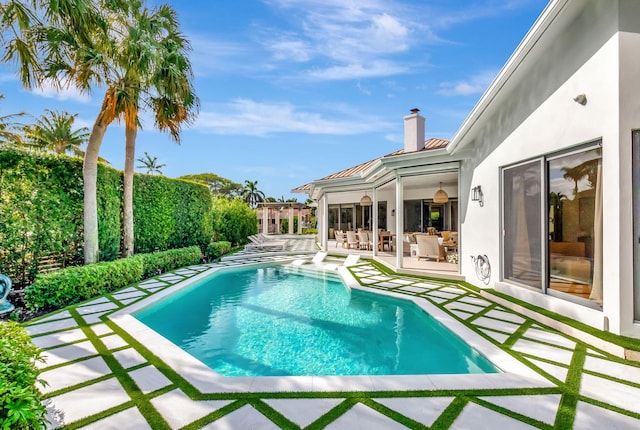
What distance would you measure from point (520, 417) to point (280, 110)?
49.6 feet

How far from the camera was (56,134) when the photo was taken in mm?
20312

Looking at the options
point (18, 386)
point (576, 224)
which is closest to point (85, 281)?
point (18, 386)

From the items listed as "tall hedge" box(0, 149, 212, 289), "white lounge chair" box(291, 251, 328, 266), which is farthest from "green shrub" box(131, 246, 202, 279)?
"white lounge chair" box(291, 251, 328, 266)

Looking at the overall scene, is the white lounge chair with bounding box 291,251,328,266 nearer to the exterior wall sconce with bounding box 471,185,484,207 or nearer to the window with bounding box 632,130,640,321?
the exterior wall sconce with bounding box 471,185,484,207

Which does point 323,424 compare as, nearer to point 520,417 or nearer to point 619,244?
point 520,417

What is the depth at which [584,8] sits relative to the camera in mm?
4285

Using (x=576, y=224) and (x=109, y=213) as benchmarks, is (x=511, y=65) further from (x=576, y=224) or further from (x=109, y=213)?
(x=109, y=213)

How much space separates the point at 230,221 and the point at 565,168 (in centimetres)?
1604

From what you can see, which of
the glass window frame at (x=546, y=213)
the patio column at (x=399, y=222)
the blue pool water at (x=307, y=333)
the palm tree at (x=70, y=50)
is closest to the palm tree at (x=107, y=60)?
the palm tree at (x=70, y=50)

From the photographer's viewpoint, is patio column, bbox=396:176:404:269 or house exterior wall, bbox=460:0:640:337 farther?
patio column, bbox=396:176:404:269

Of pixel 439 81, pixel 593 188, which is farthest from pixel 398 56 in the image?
pixel 593 188

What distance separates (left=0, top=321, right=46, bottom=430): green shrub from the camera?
162cm

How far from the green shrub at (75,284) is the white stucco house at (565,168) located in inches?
369

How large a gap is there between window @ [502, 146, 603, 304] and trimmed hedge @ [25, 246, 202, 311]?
955 cm
